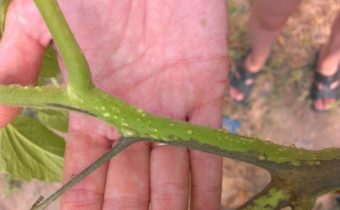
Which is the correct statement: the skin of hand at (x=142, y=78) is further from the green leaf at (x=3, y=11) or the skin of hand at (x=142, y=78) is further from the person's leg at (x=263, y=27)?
the person's leg at (x=263, y=27)

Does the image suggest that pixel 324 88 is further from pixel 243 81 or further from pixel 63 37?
pixel 63 37

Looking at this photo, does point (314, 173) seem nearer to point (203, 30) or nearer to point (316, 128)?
point (203, 30)

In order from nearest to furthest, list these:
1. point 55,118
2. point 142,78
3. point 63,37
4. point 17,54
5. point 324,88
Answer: point 63,37 → point 17,54 → point 142,78 → point 55,118 → point 324,88

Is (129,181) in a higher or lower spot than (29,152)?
lower

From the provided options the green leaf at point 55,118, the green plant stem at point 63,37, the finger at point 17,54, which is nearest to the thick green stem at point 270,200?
the green plant stem at point 63,37

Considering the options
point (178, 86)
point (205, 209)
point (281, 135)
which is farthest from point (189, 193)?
point (281, 135)

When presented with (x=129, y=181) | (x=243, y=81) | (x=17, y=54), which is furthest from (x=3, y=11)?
(x=243, y=81)
